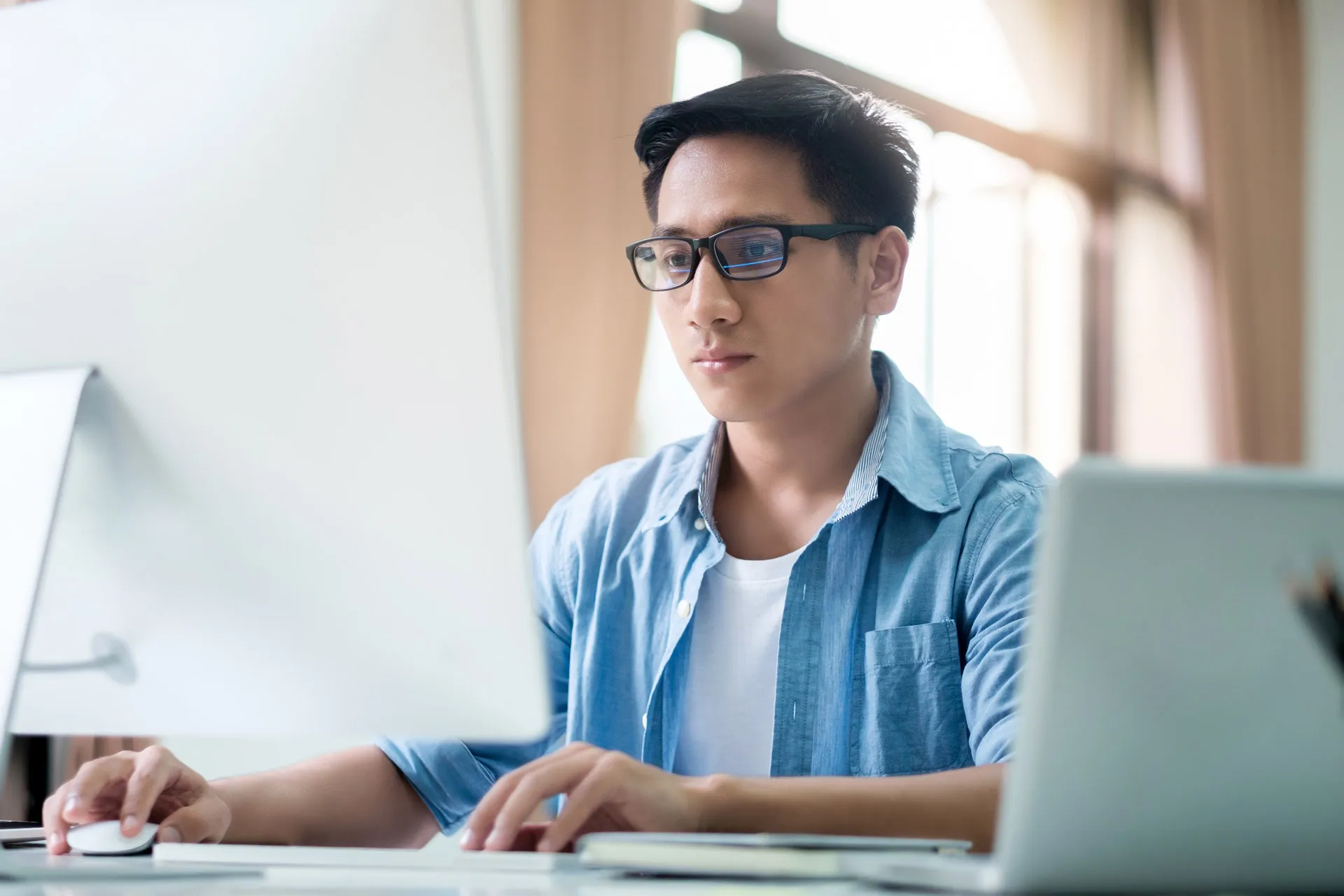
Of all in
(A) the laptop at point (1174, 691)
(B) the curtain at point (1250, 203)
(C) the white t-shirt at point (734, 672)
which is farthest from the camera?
(B) the curtain at point (1250, 203)

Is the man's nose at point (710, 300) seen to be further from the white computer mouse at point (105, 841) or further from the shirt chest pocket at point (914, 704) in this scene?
the white computer mouse at point (105, 841)

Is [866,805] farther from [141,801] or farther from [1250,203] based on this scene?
[1250,203]

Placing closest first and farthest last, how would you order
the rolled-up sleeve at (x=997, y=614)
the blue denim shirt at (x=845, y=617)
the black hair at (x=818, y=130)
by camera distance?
the rolled-up sleeve at (x=997, y=614) → the blue denim shirt at (x=845, y=617) → the black hair at (x=818, y=130)

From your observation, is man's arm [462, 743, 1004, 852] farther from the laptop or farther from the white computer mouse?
the laptop

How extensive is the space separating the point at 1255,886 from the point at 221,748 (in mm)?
1899

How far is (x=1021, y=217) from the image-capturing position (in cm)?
382

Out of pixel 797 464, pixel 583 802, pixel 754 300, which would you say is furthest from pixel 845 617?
pixel 583 802

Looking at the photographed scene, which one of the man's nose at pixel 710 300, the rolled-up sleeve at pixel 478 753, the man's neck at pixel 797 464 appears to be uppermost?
the man's nose at pixel 710 300

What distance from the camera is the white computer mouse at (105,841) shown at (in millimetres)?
846

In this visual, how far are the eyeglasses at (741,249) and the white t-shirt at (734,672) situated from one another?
0.33 meters

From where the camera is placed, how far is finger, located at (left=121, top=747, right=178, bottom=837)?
86 cm

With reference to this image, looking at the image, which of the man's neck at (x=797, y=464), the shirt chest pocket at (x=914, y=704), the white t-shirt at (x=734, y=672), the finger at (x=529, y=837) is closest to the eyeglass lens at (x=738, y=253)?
the man's neck at (x=797, y=464)

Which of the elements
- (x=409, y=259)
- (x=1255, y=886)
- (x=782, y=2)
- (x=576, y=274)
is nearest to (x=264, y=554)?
(x=409, y=259)

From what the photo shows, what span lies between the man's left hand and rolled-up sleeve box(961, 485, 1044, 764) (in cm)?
38
